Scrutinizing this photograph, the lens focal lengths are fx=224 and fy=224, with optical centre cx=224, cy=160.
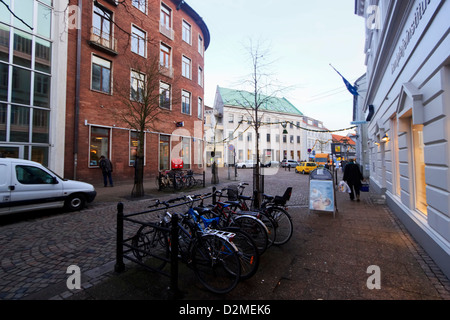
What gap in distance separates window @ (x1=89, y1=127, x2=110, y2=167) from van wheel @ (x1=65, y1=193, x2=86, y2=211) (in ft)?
21.5

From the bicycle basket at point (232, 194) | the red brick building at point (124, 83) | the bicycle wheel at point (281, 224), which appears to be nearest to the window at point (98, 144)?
the red brick building at point (124, 83)

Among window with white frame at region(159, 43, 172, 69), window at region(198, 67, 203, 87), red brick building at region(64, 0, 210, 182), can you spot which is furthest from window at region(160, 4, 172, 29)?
window at region(198, 67, 203, 87)

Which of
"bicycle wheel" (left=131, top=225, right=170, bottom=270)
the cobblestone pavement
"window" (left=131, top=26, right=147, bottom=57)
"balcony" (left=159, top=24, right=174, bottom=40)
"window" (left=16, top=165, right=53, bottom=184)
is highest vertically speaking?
"balcony" (left=159, top=24, right=174, bottom=40)

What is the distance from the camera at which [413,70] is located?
470 cm

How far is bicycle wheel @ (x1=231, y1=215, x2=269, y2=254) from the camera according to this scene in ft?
12.4

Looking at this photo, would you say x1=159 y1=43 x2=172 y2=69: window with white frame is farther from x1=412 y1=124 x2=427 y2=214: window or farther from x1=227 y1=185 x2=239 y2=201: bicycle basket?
x1=412 y1=124 x2=427 y2=214: window

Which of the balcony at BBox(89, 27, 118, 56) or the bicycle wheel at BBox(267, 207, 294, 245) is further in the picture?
the balcony at BBox(89, 27, 118, 56)

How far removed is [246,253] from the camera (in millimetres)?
3070

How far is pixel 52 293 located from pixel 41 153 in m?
11.6

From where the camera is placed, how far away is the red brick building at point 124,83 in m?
12.6

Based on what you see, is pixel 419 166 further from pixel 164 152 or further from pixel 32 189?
pixel 164 152

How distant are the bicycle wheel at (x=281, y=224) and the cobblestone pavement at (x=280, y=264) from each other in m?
0.21
